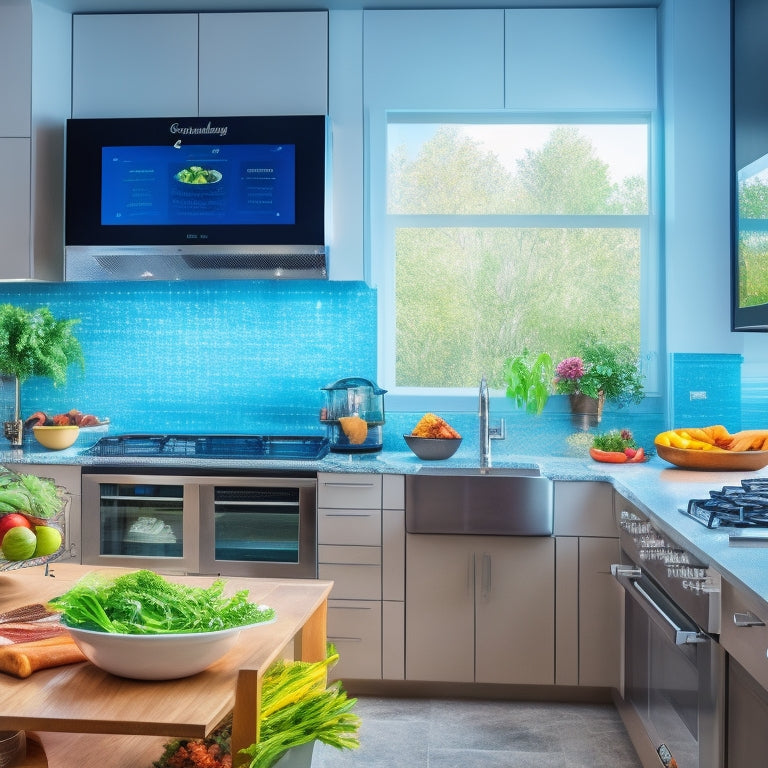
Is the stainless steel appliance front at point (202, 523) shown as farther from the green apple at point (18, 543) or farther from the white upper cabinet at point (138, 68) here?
the green apple at point (18, 543)

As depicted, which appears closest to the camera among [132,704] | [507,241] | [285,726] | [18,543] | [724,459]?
[132,704]

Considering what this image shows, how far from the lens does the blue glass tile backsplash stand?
14.1 feet

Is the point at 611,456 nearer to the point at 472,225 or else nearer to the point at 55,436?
the point at 472,225

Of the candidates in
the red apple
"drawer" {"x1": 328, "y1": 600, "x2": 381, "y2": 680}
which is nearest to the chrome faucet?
"drawer" {"x1": 328, "y1": 600, "x2": 381, "y2": 680}

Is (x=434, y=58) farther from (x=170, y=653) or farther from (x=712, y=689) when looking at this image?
(x=170, y=653)

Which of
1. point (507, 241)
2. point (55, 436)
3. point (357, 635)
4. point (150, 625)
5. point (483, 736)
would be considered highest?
point (507, 241)

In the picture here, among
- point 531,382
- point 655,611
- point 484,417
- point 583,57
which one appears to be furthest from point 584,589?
point 583,57

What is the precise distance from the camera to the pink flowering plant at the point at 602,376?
4008 mm

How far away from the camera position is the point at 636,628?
9.70 ft

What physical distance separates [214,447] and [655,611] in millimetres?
2200

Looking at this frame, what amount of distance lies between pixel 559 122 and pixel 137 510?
8.28 ft

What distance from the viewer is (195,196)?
3.94m

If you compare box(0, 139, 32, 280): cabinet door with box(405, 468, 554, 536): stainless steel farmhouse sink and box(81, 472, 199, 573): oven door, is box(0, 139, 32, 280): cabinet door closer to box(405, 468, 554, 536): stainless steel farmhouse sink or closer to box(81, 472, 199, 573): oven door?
box(81, 472, 199, 573): oven door

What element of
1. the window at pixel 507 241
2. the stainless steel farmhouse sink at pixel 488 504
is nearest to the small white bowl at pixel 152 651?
the stainless steel farmhouse sink at pixel 488 504
